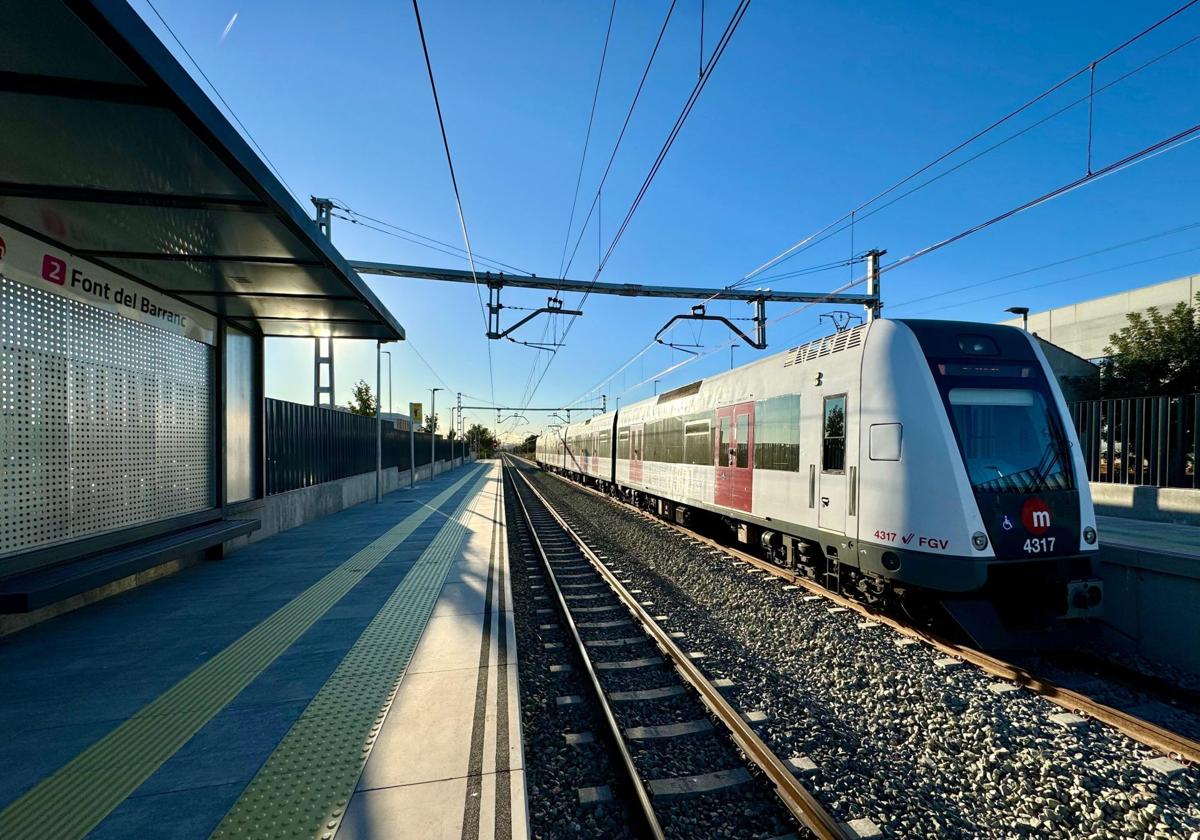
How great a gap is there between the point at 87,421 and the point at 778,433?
30.2 feet

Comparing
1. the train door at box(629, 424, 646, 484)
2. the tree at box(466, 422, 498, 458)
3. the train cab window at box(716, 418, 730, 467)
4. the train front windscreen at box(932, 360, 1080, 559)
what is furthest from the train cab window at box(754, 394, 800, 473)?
the tree at box(466, 422, 498, 458)

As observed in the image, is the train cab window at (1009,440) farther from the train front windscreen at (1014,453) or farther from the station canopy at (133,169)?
the station canopy at (133,169)

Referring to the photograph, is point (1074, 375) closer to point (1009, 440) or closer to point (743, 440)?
point (743, 440)

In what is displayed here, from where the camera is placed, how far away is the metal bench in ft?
16.0

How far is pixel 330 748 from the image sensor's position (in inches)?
135

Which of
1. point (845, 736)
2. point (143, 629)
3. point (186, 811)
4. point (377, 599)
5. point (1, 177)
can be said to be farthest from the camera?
point (377, 599)

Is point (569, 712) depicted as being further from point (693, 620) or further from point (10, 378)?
point (10, 378)

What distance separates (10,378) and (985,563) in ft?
32.8

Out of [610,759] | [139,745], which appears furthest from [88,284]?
[610,759]

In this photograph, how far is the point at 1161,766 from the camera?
3453mm

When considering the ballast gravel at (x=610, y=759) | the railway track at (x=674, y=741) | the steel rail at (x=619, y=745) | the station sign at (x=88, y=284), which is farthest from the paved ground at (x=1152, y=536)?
the station sign at (x=88, y=284)

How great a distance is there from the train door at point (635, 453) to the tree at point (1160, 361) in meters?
13.6

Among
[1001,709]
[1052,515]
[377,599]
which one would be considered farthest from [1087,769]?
[377,599]

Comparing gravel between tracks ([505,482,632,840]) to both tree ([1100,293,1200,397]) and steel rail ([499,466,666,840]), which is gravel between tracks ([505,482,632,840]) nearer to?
steel rail ([499,466,666,840])
